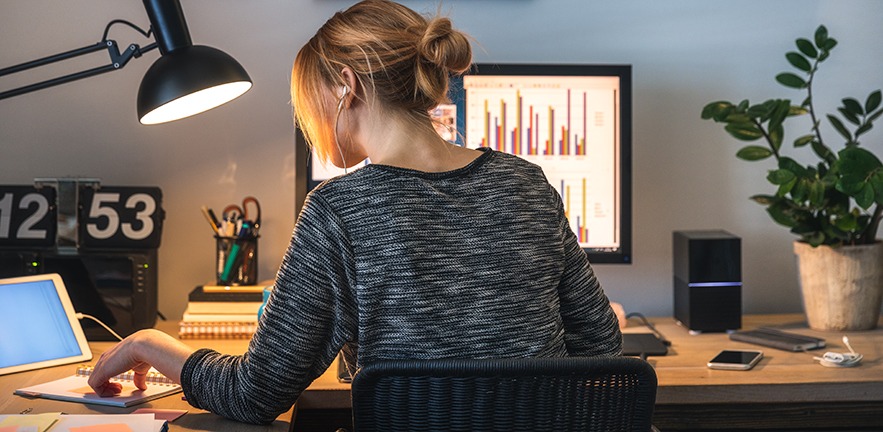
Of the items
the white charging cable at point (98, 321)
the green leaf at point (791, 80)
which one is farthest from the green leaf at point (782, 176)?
the white charging cable at point (98, 321)

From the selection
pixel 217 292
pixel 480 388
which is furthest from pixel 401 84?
pixel 217 292

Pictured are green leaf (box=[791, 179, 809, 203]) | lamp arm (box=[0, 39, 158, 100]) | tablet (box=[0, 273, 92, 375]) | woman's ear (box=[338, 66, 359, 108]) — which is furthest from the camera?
green leaf (box=[791, 179, 809, 203])

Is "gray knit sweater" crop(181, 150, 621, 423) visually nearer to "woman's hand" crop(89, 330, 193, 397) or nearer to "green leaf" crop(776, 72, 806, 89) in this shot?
"woman's hand" crop(89, 330, 193, 397)

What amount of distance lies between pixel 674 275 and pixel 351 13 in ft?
3.54

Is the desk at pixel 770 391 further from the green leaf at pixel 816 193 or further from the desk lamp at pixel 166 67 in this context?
the desk lamp at pixel 166 67

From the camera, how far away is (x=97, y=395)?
1.36 m

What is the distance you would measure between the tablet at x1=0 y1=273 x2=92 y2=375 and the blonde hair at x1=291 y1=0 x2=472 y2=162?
0.68 m

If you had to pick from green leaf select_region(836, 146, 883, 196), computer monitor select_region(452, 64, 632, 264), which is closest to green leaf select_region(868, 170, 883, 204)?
green leaf select_region(836, 146, 883, 196)

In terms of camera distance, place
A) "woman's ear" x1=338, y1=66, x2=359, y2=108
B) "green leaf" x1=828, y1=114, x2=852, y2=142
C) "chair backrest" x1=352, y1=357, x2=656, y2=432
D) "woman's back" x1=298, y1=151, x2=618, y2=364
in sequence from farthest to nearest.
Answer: "green leaf" x1=828, y1=114, x2=852, y2=142 < "woman's ear" x1=338, y1=66, x2=359, y2=108 < "woman's back" x1=298, y1=151, x2=618, y2=364 < "chair backrest" x1=352, y1=357, x2=656, y2=432

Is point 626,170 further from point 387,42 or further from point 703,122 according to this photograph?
point 387,42

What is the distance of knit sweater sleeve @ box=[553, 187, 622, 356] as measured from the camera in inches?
50.0

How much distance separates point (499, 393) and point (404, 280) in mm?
183

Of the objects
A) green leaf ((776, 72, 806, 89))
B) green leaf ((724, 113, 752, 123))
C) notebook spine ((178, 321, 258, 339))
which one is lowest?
notebook spine ((178, 321, 258, 339))

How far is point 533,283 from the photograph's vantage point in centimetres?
115
